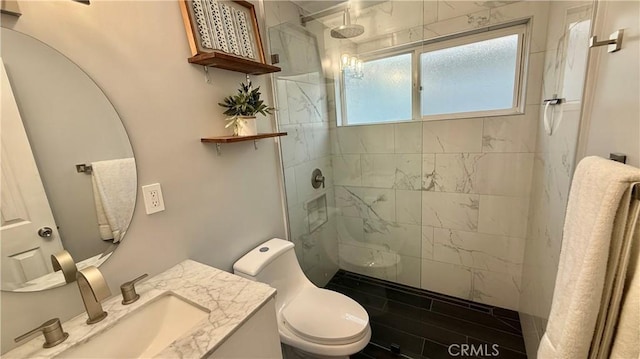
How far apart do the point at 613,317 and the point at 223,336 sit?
3.17 feet

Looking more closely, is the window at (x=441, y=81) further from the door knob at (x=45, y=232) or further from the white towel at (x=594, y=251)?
the door knob at (x=45, y=232)

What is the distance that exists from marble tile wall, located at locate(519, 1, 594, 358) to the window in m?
0.25

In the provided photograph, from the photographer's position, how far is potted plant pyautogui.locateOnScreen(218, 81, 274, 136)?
136cm

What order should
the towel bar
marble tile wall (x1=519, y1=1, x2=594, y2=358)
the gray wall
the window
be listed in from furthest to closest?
the window
marble tile wall (x1=519, y1=1, x2=594, y2=358)
the towel bar
the gray wall

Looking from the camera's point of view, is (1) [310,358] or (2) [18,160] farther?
(1) [310,358]

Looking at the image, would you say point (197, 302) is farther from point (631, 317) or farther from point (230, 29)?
point (230, 29)

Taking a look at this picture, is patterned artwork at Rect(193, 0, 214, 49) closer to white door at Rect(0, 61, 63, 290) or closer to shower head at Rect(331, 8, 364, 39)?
white door at Rect(0, 61, 63, 290)

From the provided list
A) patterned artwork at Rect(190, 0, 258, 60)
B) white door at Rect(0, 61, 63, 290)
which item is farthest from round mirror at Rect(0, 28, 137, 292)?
patterned artwork at Rect(190, 0, 258, 60)

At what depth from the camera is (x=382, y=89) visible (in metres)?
2.11

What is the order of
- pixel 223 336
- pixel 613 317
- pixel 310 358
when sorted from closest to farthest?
pixel 613 317, pixel 223 336, pixel 310 358

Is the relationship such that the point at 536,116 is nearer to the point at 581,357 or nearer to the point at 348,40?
the point at 348,40

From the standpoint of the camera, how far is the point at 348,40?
2035 millimetres

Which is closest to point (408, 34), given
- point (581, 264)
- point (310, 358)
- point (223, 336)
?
point (581, 264)

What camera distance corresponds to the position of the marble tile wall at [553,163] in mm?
1056
